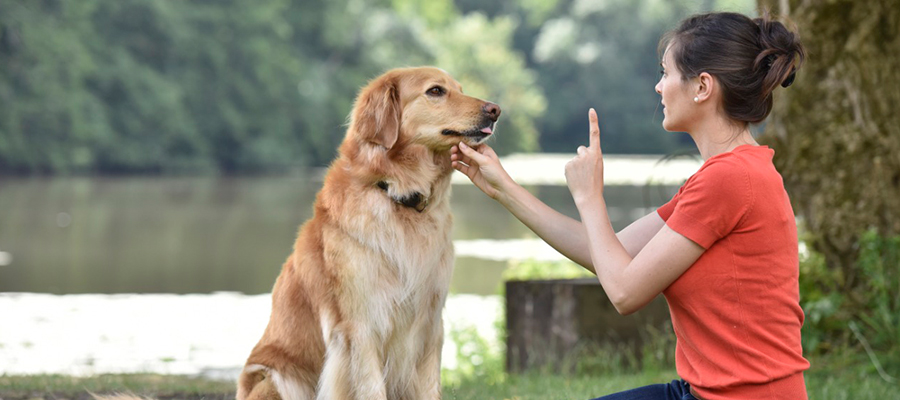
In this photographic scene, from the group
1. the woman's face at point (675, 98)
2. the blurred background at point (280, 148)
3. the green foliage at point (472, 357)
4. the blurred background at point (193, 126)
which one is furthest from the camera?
the blurred background at point (193, 126)

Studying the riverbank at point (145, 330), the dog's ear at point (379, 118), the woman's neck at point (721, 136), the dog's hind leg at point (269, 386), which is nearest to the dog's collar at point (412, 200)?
the dog's ear at point (379, 118)

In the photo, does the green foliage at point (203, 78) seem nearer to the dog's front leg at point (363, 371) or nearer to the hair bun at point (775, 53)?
the dog's front leg at point (363, 371)

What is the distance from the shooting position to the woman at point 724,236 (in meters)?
2.62

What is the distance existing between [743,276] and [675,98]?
1.82ft

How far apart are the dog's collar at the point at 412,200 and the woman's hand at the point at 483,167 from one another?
352 millimetres

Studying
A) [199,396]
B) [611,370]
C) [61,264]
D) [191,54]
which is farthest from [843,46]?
[191,54]

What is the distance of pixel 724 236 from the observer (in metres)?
2.64

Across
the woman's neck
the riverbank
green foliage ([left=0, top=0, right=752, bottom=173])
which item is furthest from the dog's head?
green foliage ([left=0, top=0, right=752, bottom=173])

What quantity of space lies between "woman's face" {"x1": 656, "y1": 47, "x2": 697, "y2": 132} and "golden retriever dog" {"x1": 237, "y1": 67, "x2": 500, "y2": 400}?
3.47 ft

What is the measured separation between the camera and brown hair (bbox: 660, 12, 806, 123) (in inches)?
106

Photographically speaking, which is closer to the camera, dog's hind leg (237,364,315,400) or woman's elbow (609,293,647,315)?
woman's elbow (609,293,647,315)

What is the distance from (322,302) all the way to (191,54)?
4114 cm

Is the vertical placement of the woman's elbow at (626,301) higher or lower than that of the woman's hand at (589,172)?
lower

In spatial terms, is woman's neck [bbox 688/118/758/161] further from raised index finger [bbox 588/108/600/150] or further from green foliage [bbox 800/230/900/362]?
green foliage [bbox 800/230/900/362]
